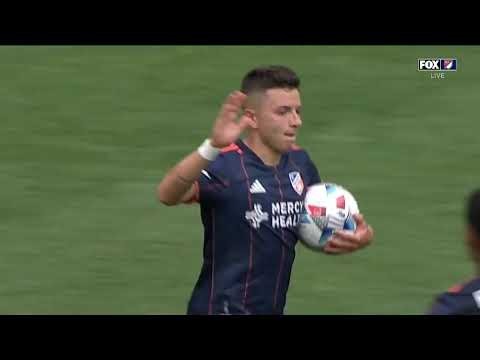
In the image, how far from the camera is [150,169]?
1277 centimetres

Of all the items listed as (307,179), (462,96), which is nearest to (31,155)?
(462,96)

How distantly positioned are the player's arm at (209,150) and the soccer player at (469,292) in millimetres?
1634

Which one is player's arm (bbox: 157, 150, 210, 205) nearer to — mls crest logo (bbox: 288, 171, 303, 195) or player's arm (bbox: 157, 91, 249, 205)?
player's arm (bbox: 157, 91, 249, 205)

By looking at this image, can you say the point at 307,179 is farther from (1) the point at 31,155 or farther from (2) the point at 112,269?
(1) the point at 31,155

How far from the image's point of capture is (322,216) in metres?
7.92

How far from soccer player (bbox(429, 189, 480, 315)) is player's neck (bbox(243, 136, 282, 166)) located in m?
1.96

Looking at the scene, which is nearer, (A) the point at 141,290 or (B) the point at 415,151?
(A) the point at 141,290

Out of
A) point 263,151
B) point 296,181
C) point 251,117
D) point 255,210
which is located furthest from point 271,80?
point 255,210

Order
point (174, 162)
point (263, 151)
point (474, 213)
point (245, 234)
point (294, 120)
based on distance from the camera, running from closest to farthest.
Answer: point (474, 213) < point (245, 234) < point (294, 120) < point (263, 151) < point (174, 162)

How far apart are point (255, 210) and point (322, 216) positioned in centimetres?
36

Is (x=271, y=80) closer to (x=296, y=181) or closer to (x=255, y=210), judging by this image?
(x=296, y=181)

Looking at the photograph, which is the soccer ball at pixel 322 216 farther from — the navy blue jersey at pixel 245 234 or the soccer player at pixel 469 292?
the soccer player at pixel 469 292

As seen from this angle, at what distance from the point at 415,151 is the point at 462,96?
3.44 ft
